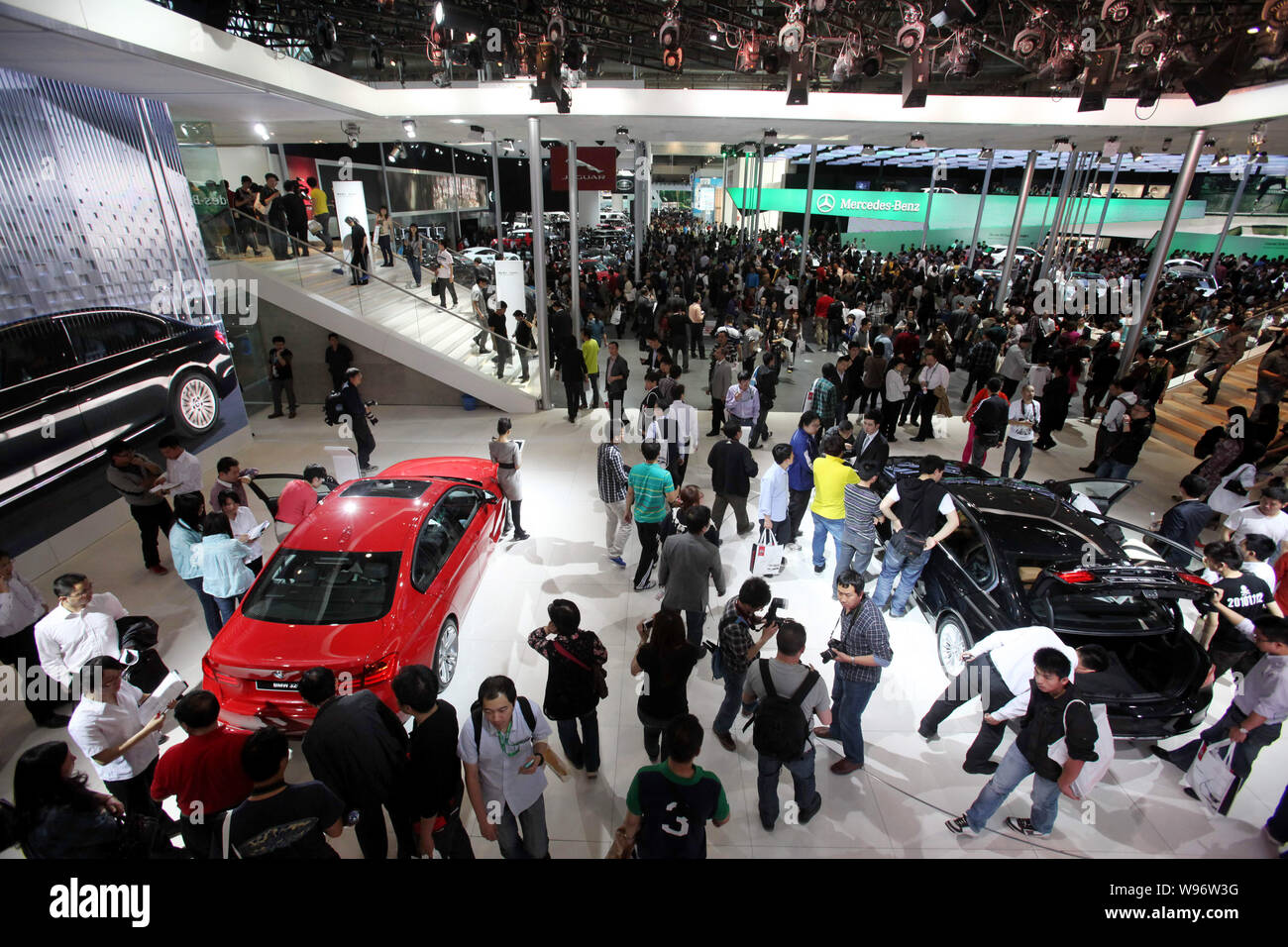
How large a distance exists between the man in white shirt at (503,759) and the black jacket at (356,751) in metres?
0.33

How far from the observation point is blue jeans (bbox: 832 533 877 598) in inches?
214

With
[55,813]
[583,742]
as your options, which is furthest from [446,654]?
[55,813]

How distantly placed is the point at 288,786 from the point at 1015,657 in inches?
150

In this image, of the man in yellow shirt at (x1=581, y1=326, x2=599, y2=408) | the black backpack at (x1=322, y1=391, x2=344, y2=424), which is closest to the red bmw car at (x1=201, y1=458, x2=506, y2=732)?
the black backpack at (x1=322, y1=391, x2=344, y2=424)

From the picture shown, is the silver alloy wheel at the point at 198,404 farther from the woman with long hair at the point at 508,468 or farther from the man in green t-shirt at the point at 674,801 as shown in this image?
the man in green t-shirt at the point at 674,801

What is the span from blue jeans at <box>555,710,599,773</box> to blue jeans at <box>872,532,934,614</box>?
106 inches

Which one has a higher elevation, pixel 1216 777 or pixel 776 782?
pixel 776 782

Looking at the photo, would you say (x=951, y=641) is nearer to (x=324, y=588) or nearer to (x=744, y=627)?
(x=744, y=627)

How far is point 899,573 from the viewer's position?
5402 millimetres

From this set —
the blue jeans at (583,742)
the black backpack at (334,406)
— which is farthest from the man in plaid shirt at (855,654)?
the black backpack at (334,406)

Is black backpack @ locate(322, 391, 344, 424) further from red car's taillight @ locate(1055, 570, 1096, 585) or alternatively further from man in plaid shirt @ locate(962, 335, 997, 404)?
man in plaid shirt @ locate(962, 335, 997, 404)

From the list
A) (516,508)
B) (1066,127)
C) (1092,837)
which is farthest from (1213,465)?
(516,508)

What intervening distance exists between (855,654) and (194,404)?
9.20 meters

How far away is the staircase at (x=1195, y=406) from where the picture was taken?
10375mm
